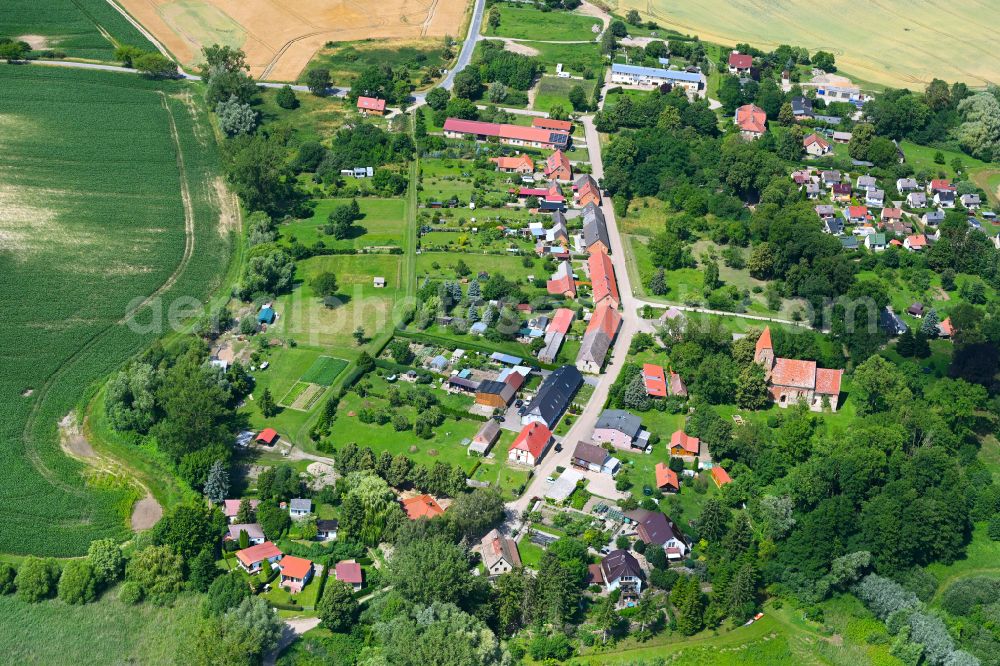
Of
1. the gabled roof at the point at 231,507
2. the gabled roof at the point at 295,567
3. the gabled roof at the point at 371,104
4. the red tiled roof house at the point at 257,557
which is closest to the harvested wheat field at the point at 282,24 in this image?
the gabled roof at the point at 371,104

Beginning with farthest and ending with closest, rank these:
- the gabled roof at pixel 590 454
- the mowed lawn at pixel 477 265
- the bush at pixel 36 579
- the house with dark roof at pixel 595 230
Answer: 1. the house with dark roof at pixel 595 230
2. the mowed lawn at pixel 477 265
3. the gabled roof at pixel 590 454
4. the bush at pixel 36 579

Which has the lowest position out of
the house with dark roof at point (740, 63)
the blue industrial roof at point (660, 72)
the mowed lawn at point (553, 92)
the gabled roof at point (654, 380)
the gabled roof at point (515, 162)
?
the gabled roof at point (654, 380)

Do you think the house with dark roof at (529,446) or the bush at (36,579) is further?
the house with dark roof at (529,446)

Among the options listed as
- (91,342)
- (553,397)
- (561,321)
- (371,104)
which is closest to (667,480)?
(553,397)

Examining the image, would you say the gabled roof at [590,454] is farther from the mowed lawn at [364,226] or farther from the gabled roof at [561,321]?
the mowed lawn at [364,226]

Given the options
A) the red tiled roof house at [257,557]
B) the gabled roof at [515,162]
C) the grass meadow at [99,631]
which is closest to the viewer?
the grass meadow at [99,631]

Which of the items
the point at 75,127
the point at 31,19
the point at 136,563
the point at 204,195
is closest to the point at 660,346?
the point at 136,563

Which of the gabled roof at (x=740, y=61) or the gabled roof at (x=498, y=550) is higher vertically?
the gabled roof at (x=740, y=61)
